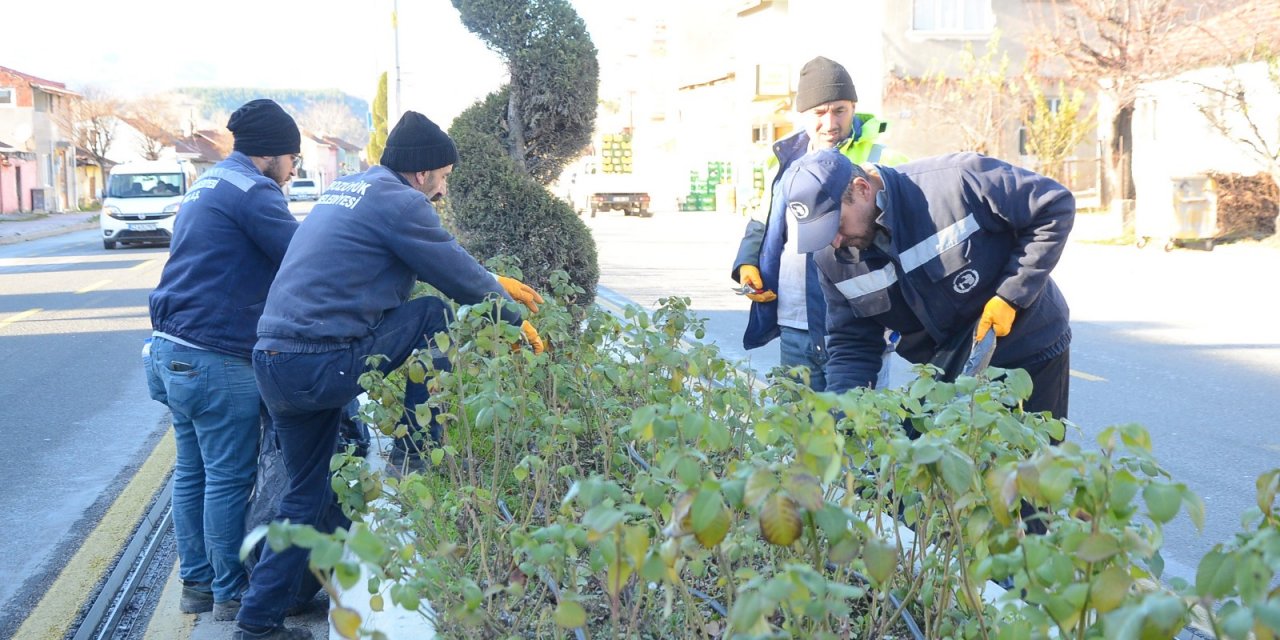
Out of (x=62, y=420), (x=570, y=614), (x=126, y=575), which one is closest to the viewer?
(x=570, y=614)

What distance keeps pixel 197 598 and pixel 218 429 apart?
728 mm

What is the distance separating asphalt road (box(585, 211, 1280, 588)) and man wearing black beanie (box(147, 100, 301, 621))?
5.80 feet

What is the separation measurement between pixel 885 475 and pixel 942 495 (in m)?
0.24

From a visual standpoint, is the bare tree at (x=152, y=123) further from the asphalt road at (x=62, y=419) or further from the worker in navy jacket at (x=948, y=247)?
the worker in navy jacket at (x=948, y=247)

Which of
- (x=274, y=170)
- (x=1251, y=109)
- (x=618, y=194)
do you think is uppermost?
(x=1251, y=109)

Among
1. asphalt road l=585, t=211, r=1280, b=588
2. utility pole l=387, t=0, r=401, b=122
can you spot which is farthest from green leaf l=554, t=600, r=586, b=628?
utility pole l=387, t=0, r=401, b=122

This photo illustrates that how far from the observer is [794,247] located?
4543 mm

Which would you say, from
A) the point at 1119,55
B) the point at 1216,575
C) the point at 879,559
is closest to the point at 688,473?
the point at 879,559

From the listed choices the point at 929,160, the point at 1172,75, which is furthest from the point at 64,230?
the point at 929,160

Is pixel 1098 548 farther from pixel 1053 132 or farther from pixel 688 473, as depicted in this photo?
pixel 1053 132

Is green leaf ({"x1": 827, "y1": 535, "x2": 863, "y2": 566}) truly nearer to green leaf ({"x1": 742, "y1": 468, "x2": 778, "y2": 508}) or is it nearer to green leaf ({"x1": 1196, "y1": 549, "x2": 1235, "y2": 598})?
green leaf ({"x1": 742, "y1": 468, "x2": 778, "y2": 508})

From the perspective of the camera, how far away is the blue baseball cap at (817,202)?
3.41m

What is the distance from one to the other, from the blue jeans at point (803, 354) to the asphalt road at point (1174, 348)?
24 centimetres

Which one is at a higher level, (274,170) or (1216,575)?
(274,170)
